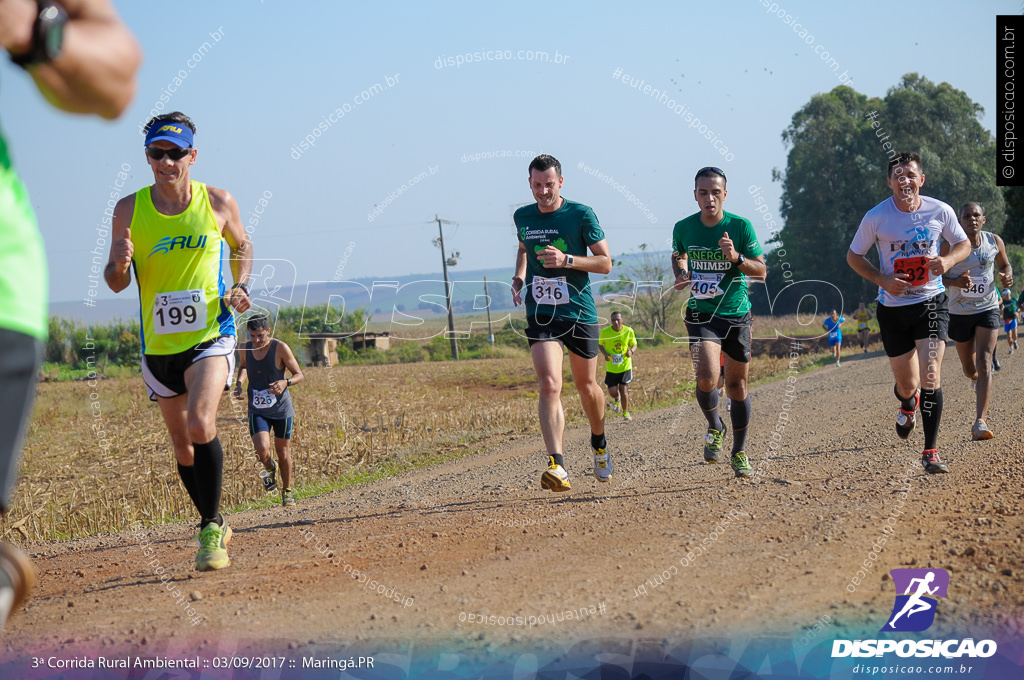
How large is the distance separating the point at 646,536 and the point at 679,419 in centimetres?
896

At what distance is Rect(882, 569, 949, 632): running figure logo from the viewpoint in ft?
11.6

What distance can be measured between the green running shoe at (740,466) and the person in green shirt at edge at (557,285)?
1652mm

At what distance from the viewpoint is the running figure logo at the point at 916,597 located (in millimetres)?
3547

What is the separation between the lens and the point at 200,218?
17.0 feet

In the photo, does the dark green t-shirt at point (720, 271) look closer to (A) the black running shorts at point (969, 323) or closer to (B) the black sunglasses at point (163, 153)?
(A) the black running shorts at point (969, 323)

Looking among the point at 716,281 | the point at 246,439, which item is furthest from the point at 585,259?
the point at 246,439

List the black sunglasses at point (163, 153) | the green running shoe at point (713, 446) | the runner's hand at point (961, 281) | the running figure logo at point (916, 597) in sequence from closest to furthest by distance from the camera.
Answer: the running figure logo at point (916, 597) < the black sunglasses at point (163, 153) < the runner's hand at point (961, 281) < the green running shoe at point (713, 446)

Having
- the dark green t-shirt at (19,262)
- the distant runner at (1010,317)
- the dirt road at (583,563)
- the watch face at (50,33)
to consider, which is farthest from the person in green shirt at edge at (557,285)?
the distant runner at (1010,317)

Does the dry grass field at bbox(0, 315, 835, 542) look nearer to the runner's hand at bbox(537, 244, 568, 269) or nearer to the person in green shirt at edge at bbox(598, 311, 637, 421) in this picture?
the person in green shirt at edge at bbox(598, 311, 637, 421)

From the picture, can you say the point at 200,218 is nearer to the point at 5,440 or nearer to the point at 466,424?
the point at 5,440

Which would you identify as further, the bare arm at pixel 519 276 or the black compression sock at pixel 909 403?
the black compression sock at pixel 909 403

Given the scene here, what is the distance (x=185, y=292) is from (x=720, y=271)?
440 cm

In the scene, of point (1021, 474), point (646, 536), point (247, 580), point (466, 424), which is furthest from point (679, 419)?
point (247, 580)

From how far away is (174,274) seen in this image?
515 cm
